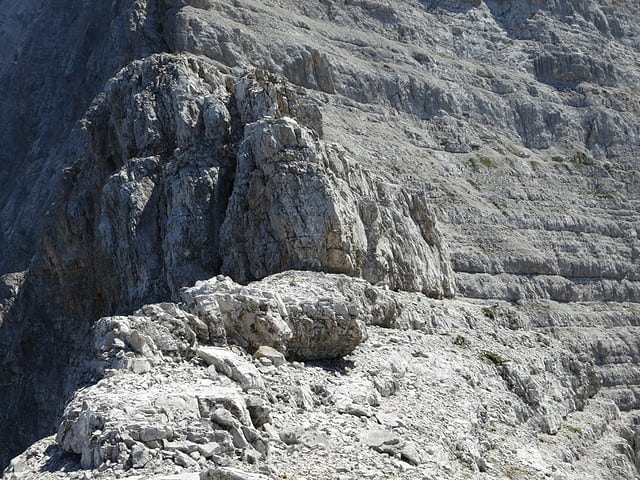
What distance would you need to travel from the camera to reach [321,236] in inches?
1453

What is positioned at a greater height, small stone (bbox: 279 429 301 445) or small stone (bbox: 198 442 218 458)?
small stone (bbox: 198 442 218 458)

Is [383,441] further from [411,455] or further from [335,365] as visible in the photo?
[335,365]

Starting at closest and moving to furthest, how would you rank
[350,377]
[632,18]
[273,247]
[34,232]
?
1. [350,377]
2. [273,247]
3. [34,232]
4. [632,18]

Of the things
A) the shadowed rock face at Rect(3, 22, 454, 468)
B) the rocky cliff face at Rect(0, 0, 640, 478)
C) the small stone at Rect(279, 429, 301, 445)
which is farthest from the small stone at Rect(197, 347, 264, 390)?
the shadowed rock face at Rect(3, 22, 454, 468)

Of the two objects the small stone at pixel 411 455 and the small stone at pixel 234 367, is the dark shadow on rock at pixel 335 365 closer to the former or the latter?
the small stone at pixel 234 367

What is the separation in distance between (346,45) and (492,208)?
68.5 ft

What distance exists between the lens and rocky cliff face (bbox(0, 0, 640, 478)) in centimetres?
2319

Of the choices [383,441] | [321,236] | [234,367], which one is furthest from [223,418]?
[321,236]

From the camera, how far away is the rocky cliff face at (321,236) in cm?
2319

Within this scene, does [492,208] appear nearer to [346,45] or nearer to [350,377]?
[346,45]

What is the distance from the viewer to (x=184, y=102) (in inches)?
1852

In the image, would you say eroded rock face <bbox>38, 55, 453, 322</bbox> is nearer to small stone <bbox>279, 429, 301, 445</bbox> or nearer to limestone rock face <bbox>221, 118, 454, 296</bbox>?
limestone rock face <bbox>221, 118, 454, 296</bbox>

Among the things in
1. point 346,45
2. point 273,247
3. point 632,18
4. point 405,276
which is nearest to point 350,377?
point 273,247

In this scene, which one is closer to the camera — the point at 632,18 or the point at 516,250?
the point at 516,250
